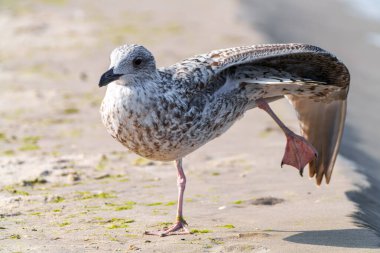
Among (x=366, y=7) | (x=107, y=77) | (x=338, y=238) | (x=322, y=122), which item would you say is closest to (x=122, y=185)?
(x=107, y=77)

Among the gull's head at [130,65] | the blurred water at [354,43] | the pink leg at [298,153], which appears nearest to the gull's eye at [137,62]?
the gull's head at [130,65]

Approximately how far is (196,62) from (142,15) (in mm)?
9628

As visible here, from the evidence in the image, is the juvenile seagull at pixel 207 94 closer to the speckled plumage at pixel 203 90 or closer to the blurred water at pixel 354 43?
the speckled plumage at pixel 203 90

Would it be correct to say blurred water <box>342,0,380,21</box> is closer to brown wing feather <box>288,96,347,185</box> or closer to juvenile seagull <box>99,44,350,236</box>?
brown wing feather <box>288,96,347,185</box>

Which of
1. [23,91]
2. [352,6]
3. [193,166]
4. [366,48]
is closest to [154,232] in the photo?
[193,166]

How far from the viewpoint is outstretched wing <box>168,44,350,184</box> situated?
719 centimetres

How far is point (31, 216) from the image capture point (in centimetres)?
687

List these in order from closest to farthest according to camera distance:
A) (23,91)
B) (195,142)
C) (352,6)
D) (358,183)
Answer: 1. (195,142)
2. (358,183)
3. (23,91)
4. (352,6)

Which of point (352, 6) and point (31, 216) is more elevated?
point (352, 6)

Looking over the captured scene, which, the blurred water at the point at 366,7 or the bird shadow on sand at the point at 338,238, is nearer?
the bird shadow on sand at the point at 338,238

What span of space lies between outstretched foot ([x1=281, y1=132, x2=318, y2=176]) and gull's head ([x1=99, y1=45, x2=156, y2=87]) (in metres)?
1.54

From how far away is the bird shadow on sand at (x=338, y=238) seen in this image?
634 cm

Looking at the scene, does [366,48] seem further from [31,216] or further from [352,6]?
[31,216]

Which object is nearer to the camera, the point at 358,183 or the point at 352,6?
the point at 358,183
